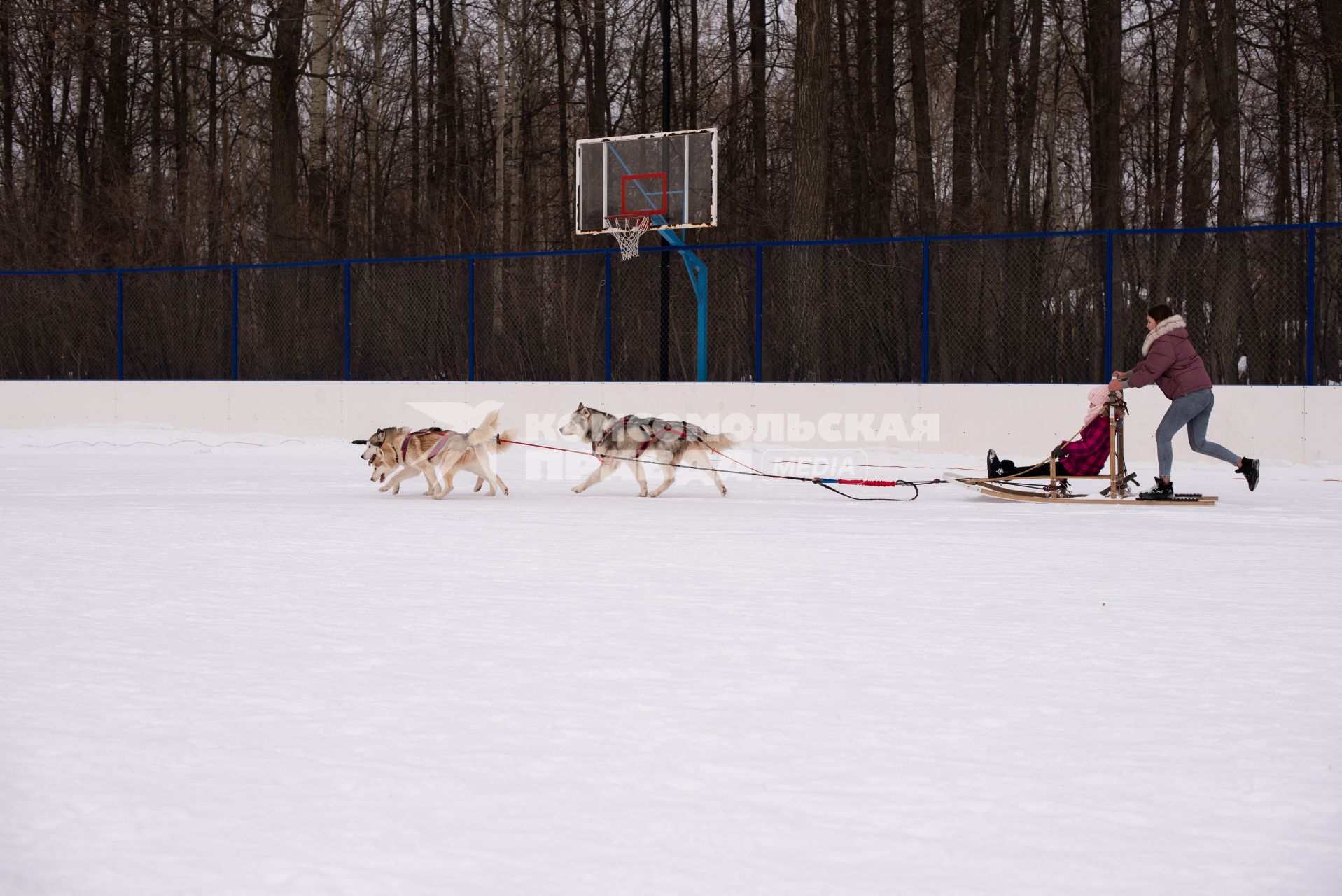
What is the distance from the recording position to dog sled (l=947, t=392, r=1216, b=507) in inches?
448

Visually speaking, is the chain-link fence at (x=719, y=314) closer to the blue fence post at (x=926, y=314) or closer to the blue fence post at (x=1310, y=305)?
the blue fence post at (x=926, y=314)

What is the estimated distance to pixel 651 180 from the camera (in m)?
19.3

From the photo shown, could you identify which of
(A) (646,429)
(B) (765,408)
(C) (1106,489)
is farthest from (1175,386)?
(B) (765,408)

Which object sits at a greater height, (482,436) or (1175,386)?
(1175,386)

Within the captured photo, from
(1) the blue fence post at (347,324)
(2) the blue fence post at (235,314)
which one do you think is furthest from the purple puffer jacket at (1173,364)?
(2) the blue fence post at (235,314)

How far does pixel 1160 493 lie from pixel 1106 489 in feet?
1.59

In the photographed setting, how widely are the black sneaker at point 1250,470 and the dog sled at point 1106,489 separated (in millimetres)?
350

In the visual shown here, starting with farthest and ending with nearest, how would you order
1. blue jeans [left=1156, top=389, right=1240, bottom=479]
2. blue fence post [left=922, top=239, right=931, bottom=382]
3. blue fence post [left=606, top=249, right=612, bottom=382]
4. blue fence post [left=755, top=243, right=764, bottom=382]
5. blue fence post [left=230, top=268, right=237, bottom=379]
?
blue fence post [left=230, top=268, right=237, bottom=379], blue fence post [left=606, top=249, right=612, bottom=382], blue fence post [left=755, top=243, right=764, bottom=382], blue fence post [left=922, top=239, right=931, bottom=382], blue jeans [left=1156, top=389, right=1240, bottom=479]

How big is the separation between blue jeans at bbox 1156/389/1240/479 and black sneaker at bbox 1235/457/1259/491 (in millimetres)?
71

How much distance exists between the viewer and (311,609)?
6457 mm

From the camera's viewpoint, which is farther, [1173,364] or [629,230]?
[629,230]

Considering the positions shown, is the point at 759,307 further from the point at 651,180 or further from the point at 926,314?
the point at 651,180

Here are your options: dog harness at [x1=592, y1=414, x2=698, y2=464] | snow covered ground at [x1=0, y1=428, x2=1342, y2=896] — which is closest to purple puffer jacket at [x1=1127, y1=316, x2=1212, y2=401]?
snow covered ground at [x1=0, y1=428, x2=1342, y2=896]

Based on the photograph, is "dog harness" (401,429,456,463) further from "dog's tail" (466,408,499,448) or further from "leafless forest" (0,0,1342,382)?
"leafless forest" (0,0,1342,382)
